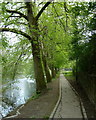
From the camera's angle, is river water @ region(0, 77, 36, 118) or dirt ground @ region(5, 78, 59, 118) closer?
dirt ground @ region(5, 78, 59, 118)

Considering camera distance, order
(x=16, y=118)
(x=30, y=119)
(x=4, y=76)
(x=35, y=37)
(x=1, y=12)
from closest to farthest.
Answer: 1. (x=30, y=119)
2. (x=16, y=118)
3. (x=1, y=12)
4. (x=35, y=37)
5. (x=4, y=76)

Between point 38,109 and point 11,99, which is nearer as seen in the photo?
point 38,109

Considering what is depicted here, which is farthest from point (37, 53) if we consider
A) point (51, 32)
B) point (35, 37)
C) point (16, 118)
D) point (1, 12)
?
point (16, 118)

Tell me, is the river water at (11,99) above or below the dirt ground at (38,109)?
below

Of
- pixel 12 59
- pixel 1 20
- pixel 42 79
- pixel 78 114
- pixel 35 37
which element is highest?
pixel 1 20

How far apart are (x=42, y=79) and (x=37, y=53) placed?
2163mm

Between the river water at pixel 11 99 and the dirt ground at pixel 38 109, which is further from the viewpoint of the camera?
the river water at pixel 11 99

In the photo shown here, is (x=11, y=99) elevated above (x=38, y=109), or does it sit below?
below

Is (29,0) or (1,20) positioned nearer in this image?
(1,20)

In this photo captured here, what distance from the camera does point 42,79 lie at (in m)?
11.9

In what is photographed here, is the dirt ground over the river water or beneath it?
over

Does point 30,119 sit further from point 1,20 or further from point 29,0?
point 29,0

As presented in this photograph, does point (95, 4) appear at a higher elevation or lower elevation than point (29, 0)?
lower

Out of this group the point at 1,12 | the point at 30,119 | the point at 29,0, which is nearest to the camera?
the point at 30,119
